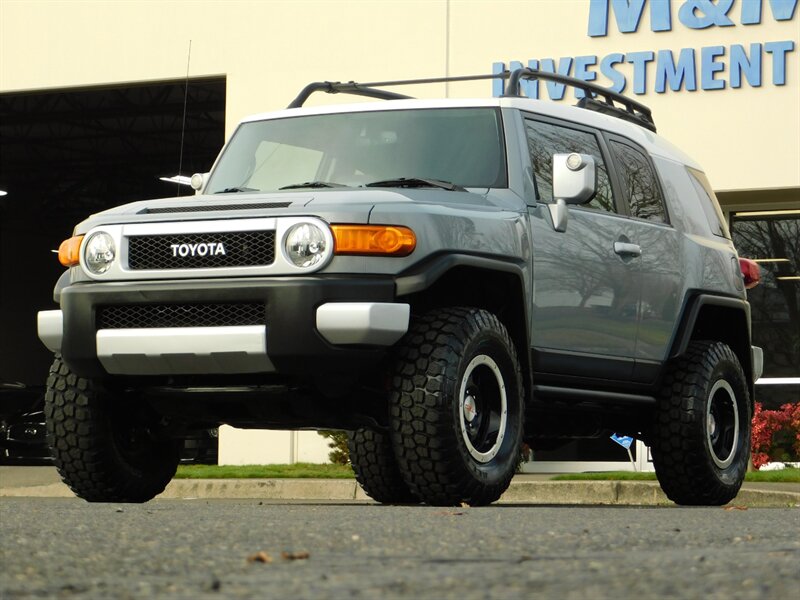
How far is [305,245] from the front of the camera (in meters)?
6.85

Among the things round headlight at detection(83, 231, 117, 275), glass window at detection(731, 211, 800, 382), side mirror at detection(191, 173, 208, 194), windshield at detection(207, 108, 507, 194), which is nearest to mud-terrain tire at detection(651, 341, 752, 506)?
windshield at detection(207, 108, 507, 194)

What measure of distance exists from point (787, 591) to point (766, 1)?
14091mm

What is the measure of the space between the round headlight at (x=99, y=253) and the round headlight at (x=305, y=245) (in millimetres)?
906

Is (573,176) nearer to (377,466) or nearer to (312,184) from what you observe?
(312,184)

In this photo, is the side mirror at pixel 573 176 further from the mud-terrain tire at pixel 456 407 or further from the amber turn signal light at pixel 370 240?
the amber turn signal light at pixel 370 240

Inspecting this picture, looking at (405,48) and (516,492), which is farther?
(405,48)

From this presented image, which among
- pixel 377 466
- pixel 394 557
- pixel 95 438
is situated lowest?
pixel 377 466

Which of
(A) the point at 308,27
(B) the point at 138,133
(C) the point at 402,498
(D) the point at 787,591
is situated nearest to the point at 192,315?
(C) the point at 402,498

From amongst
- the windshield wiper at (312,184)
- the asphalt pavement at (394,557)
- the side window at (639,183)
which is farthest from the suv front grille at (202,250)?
the side window at (639,183)

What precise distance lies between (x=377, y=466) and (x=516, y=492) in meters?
4.41

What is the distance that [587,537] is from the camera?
5.08 m

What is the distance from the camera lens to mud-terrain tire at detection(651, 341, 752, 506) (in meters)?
8.74

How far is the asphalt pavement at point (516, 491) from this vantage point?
1295 cm

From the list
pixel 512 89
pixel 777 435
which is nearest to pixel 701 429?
pixel 512 89
